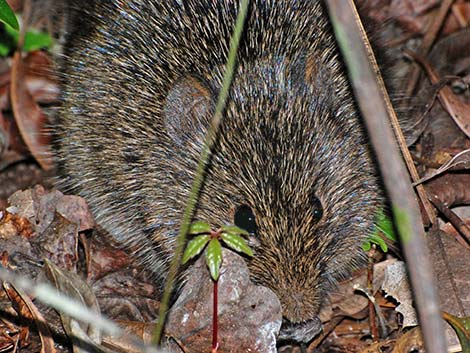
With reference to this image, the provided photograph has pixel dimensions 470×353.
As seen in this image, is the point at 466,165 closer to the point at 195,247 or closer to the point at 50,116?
the point at 195,247

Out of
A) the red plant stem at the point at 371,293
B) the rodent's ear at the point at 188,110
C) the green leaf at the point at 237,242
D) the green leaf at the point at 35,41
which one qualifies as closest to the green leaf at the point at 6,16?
the rodent's ear at the point at 188,110

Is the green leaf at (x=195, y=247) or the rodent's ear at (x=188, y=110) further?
the rodent's ear at (x=188, y=110)

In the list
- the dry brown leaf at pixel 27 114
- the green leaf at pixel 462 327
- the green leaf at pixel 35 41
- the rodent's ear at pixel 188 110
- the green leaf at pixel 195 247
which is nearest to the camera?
the green leaf at pixel 195 247

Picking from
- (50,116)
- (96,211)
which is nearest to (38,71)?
(50,116)

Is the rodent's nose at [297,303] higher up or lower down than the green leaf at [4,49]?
lower down

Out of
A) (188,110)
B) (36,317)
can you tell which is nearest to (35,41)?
(188,110)

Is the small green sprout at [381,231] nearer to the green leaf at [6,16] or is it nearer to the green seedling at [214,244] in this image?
the green seedling at [214,244]

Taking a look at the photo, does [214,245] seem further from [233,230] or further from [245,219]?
[245,219]
